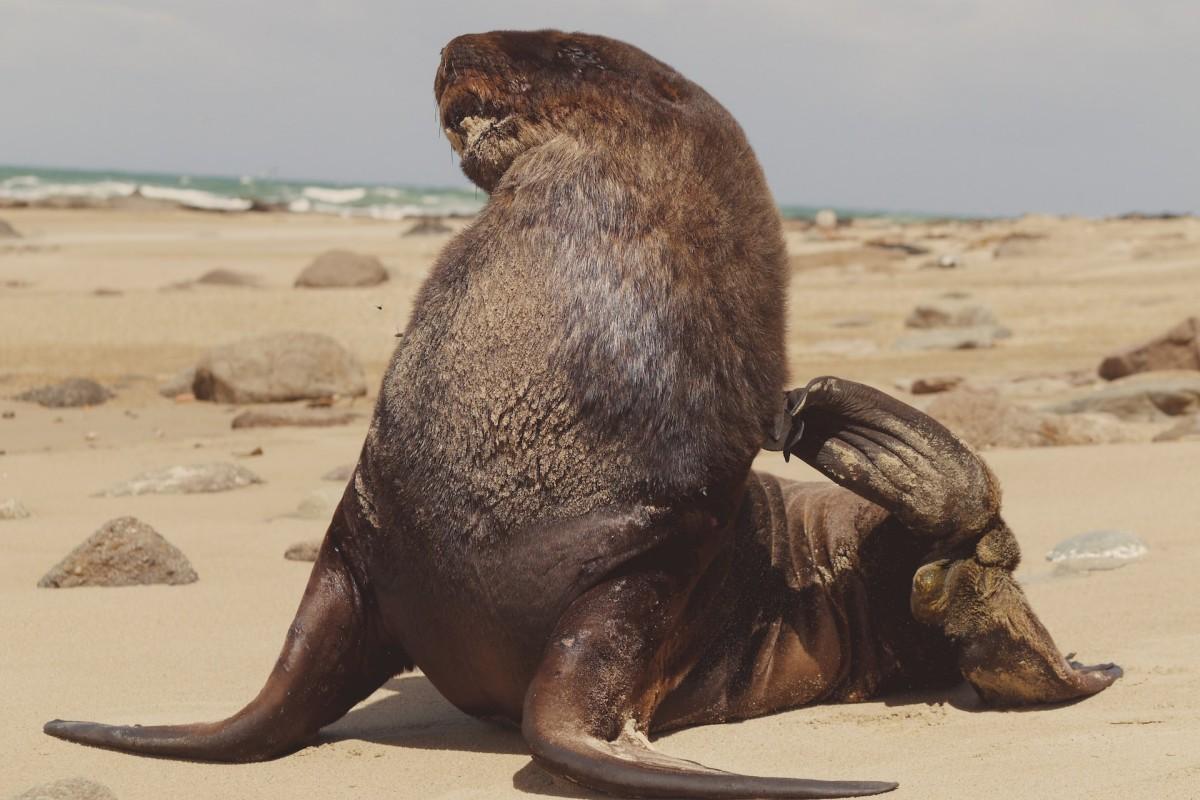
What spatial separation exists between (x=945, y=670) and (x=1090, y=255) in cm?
2880

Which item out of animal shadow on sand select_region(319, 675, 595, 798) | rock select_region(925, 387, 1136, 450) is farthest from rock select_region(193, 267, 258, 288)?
animal shadow on sand select_region(319, 675, 595, 798)

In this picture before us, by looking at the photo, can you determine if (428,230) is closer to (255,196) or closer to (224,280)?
(224,280)

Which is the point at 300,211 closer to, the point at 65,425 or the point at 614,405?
the point at 65,425

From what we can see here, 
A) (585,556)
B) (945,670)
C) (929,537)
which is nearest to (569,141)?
(585,556)

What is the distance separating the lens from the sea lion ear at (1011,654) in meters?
4.18

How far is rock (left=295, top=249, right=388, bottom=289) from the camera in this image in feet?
85.0

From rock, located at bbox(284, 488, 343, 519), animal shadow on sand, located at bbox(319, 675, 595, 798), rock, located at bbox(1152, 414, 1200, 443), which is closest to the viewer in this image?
animal shadow on sand, located at bbox(319, 675, 595, 798)

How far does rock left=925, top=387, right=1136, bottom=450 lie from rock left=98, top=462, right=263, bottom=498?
3.98 metres

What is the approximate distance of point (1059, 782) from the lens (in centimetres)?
338

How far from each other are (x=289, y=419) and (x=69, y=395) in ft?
7.23

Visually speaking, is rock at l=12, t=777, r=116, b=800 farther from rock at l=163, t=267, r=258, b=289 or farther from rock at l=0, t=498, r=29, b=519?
rock at l=163, t=267, r=258, b=289

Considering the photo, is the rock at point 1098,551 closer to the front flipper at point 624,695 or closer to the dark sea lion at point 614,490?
the dark sea lion at point 614,490

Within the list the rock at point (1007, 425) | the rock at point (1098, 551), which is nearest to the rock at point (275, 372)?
the rock at point (1007, 425)

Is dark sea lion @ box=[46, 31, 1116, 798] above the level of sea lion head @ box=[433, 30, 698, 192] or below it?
below
